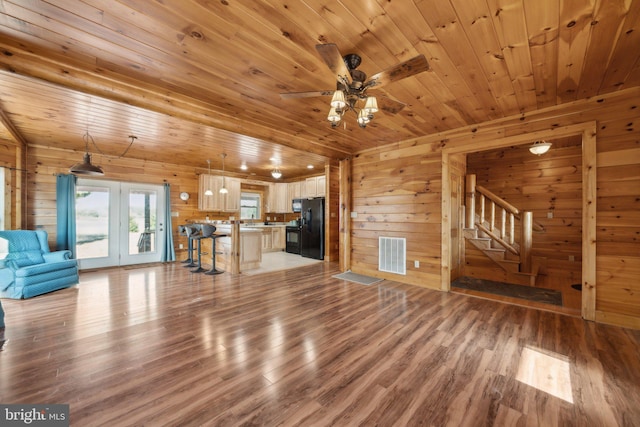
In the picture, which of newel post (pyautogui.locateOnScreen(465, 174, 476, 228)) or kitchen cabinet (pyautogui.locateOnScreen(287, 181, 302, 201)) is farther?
kitchen cabinet (pyautogui.locateOnScreen(287, 181, 302, 201))

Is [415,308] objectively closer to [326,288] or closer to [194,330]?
[326,288]

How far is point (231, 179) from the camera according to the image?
7.86 m

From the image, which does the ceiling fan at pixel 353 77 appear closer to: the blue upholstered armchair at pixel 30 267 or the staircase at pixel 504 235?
the staircase at pixel 504 235

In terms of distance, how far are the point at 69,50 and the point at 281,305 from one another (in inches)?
134

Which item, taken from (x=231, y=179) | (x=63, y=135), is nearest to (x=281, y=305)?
(x=63, y=135)

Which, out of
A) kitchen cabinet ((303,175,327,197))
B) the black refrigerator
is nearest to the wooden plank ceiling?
the black refrigerator

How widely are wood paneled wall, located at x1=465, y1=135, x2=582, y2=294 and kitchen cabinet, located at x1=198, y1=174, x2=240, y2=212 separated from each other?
21.8 ft

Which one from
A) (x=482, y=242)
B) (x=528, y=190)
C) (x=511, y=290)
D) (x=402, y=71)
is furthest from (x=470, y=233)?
(x=402, y=71)

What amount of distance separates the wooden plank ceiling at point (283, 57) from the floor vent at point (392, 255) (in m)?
2.15

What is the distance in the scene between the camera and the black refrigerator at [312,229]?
7156mm

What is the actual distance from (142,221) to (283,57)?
19.8 feet

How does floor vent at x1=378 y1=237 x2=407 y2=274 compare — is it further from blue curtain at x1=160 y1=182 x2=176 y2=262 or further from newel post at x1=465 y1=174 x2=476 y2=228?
blue curtain at x1=160 y1=182 x2=176 y2=262

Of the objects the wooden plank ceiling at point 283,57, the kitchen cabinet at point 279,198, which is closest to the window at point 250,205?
the kitchen cabinet at point 279,198

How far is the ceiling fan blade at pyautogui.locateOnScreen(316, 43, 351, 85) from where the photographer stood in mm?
1585
